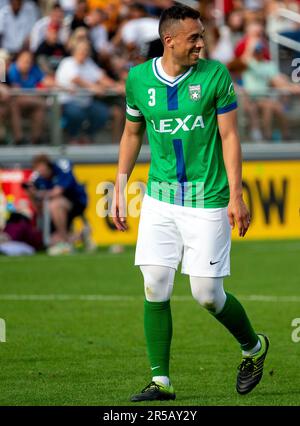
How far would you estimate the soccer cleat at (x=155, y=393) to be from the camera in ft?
23.6

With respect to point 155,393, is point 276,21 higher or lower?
higher

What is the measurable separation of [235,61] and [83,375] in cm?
1227

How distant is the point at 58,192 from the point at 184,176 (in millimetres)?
10246

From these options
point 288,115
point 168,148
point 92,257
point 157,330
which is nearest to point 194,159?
point 168,148

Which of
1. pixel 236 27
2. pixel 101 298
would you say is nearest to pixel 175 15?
pixel 101 298

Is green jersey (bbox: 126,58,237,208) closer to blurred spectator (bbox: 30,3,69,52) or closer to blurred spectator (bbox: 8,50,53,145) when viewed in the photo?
blurred spectator (bbox: 8,50,53,145)

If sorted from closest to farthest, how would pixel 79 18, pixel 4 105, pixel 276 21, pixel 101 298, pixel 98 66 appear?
pixel 101 298 → pixel 4 105 → pixel 79 18 → pixel 98 66 → pixel 276 21

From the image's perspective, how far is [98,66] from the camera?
1977 cm

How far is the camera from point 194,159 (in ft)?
24.0

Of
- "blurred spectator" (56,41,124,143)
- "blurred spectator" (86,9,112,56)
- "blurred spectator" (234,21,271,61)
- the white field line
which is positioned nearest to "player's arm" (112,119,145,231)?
the white field line

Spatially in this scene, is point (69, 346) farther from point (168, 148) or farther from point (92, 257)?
point (92, 257)

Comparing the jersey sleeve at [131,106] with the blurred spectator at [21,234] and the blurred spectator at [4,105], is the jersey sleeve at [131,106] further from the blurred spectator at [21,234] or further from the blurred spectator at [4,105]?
the blurred spectator at [4,105]

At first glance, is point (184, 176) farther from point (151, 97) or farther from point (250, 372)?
point (250, 372)

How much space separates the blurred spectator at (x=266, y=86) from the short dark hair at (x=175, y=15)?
12.2 m
